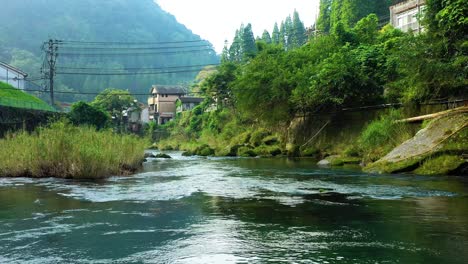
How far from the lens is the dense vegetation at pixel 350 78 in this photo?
19531 mm

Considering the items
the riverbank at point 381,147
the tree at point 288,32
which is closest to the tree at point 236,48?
the tree at point 288,32

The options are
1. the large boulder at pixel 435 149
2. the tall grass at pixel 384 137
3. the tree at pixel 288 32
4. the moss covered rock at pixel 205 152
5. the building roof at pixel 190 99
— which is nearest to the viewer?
the large boulder at pixel 435 149

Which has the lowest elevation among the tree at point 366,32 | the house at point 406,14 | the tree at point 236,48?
the tree at point 366,32

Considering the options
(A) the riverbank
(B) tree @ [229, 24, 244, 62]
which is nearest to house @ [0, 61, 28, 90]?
(A) the riverbank

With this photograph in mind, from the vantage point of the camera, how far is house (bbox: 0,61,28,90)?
190ft

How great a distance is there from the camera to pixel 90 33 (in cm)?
14050

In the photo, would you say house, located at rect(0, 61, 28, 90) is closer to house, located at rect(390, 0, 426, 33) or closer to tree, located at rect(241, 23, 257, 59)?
tree, located at rect(241, 23, 257, 59)

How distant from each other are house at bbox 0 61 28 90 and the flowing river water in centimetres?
5056

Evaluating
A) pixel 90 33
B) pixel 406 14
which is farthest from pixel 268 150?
pixel 90 33

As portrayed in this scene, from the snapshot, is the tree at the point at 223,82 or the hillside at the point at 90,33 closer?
the tree at the point at 223,82

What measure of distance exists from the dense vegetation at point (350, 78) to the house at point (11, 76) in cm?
2710

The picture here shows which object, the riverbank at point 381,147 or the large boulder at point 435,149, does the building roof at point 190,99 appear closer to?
the riverbank at point 381,147

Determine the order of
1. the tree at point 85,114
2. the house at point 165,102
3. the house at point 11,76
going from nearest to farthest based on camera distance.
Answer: the tree at point 85,114 < the house at point 11,76 < the house at point 165,102

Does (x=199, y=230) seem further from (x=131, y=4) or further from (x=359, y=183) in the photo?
(x=131, y=4)
